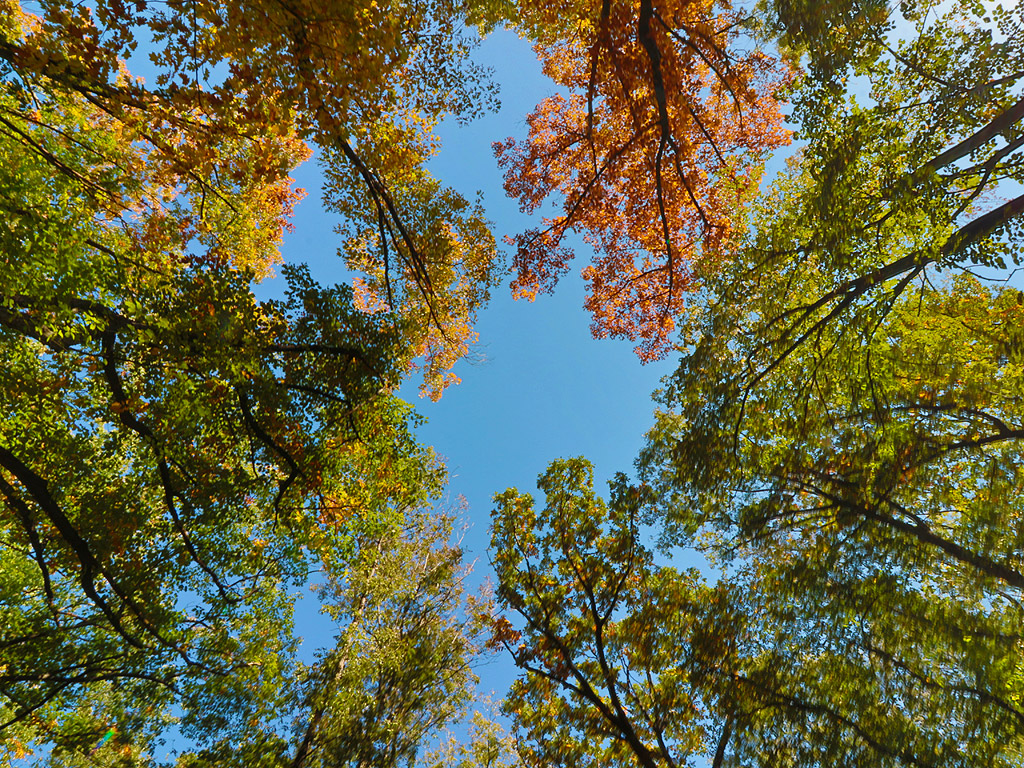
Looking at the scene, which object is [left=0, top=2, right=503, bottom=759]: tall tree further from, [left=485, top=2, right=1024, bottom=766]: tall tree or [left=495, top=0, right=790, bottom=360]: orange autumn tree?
[left=485, top=2, right=1024, bottom=766]: tall tree

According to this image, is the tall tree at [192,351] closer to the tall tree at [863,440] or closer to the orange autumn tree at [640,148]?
the orange autumn tree at [640,148]

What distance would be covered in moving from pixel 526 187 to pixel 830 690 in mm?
9479

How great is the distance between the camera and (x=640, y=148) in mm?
7949

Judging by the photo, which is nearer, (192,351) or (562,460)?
(192,351)

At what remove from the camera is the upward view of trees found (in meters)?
4.55

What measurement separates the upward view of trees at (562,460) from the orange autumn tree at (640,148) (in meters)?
0.07

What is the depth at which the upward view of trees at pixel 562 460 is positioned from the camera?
4551 millimetres

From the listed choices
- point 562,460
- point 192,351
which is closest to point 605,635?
point 562,460

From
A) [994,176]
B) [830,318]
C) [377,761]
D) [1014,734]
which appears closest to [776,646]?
[1014,734]

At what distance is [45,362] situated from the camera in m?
6.11

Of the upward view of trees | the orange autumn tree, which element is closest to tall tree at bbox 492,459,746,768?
the upward view of trees

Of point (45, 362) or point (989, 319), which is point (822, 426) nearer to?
point (989, 319)

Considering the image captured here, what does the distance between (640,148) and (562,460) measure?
19.3ft

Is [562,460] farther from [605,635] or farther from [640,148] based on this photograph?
[640,148]
